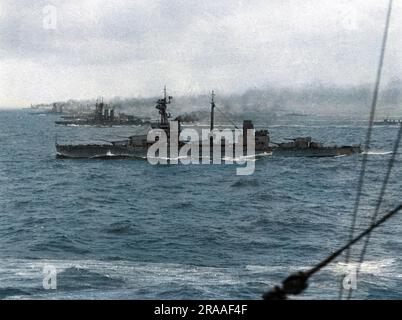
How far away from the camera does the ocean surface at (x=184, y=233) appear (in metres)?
22.3

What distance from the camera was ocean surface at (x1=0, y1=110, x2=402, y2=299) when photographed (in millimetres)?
22312

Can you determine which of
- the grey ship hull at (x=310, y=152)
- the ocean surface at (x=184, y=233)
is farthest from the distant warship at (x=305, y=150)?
the ocean surface at (x=184, y=233)

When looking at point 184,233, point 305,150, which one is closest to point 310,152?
point 305,150

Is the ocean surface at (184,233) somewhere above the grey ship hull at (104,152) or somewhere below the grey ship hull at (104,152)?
below

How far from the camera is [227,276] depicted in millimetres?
23328

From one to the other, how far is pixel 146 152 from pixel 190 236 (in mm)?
48298

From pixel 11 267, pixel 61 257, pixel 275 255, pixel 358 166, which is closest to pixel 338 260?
pixel 275 255

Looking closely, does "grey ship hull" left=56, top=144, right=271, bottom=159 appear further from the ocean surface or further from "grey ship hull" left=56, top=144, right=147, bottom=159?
the ocean surface

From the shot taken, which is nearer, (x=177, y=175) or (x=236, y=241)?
(x=236, y=241)

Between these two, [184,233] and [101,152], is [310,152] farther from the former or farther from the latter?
[184,233]

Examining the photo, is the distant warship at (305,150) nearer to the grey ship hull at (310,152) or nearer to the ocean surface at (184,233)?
the grey ship hull at (310,152)

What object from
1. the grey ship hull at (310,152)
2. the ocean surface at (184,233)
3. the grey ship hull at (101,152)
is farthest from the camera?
the grey ship hull at (310,152)

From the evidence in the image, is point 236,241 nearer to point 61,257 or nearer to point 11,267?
point 61,257
